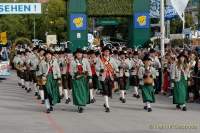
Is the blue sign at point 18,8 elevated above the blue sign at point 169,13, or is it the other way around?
the blue sign at point 18,8

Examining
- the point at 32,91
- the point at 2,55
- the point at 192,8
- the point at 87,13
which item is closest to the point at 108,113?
the point at 32,91

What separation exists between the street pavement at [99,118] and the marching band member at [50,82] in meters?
0.36

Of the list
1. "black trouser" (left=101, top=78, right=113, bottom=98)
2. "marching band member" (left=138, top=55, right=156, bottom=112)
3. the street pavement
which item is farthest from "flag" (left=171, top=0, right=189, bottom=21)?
"black trouser" (left=101, top=78, right=113, bottom=98)

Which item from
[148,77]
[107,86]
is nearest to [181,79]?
[148,77]

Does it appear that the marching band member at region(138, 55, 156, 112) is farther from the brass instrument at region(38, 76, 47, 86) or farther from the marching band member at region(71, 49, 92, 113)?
the brass instrument at region(38, 76, 47, 86)

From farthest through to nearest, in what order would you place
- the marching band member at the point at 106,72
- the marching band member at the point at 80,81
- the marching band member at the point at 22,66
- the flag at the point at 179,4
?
the marching band member at the point at 22,66 → the flag at the point at 179,4 → the marching band member at the point at 106,72 → the marching band member at the point at 80,81

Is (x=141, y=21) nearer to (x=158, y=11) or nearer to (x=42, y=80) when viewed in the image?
(x=158, y=11)

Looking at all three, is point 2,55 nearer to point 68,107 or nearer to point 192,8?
point 68,107

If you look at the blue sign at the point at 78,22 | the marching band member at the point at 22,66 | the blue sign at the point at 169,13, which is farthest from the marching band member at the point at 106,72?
the blue sign at the point at 78,22

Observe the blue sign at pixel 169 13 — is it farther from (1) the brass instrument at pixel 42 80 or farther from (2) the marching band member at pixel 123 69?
(1) the brass instrument at pixel 42 80

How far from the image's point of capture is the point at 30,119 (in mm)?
14750

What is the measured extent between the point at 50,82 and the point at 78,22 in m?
23.0

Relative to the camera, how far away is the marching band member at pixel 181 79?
16672mm

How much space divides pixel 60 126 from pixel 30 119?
1636 mm
